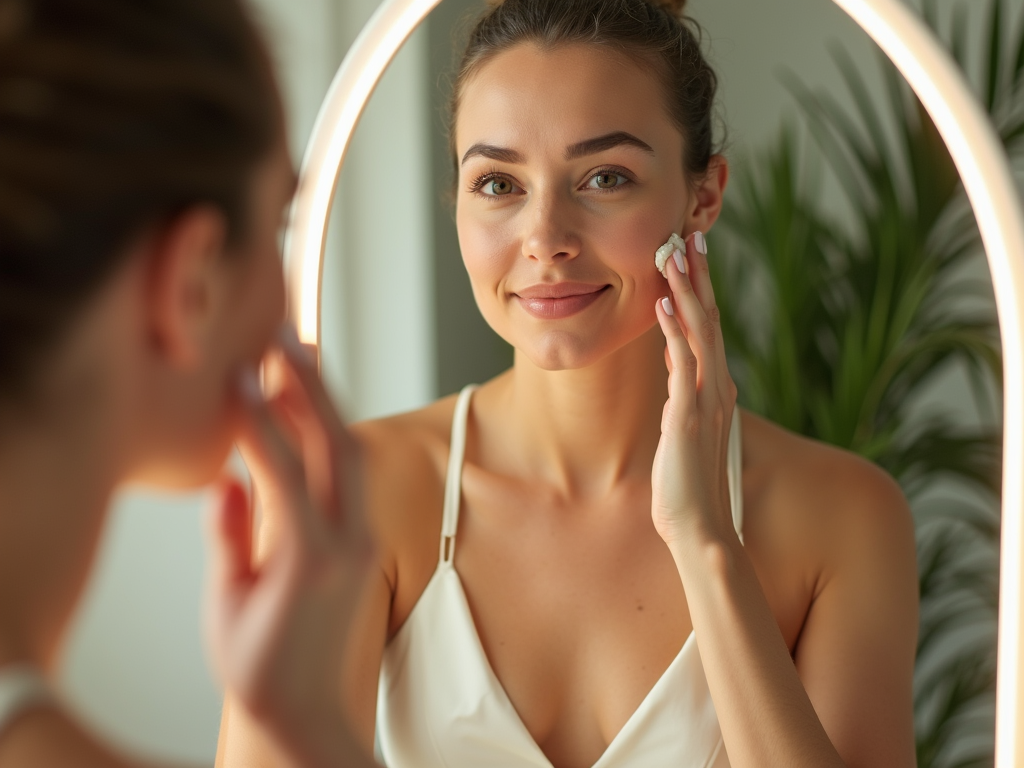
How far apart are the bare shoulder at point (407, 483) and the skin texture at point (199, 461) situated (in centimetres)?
65

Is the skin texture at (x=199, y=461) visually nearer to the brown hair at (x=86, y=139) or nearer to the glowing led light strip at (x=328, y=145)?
the brown hair at (x=86, y=139)

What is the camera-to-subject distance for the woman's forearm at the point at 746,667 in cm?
103

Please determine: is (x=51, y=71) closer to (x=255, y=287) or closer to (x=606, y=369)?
(x=255, y=287)

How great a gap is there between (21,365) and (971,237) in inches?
73.3

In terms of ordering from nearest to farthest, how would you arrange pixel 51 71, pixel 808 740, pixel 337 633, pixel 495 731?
1. pixel 51 71
2. pixel 337 633
3. pixel 808 740
4. pixel 495 731

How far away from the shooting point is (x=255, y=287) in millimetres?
577

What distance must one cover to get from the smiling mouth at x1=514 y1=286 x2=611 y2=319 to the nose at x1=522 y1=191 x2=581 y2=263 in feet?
0.13

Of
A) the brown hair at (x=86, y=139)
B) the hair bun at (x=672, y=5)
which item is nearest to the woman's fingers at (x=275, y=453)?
the brown hair at (x=86, y=139)

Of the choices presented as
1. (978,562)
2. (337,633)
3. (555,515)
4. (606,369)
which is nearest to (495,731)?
(555,515)

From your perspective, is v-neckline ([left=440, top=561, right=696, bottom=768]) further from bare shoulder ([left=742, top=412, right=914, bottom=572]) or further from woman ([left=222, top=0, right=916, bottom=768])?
bare shoulder ([left=742, top=412, right=914, bottom=572])

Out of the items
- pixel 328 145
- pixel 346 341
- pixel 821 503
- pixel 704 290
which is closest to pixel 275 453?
pixel 328 145

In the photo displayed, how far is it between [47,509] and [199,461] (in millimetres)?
86

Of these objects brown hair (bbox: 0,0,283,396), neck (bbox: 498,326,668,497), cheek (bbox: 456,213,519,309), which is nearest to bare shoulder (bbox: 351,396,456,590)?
neck (bbox: 498,326,668,497)

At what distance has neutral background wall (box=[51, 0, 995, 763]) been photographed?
7.14 feet
